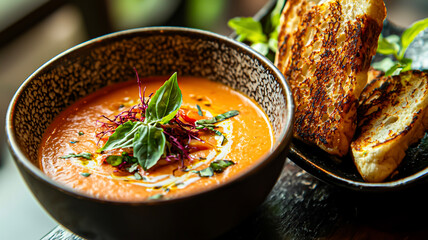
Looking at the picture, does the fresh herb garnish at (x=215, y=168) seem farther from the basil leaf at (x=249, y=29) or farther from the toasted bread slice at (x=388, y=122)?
the basil leaf at (x=249, y=29)

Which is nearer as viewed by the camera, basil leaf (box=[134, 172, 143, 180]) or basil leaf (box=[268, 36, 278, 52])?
basil leaf (box=[134, 172, 143, 180])

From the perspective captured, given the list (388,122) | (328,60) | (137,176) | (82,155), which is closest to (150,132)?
(137,176)

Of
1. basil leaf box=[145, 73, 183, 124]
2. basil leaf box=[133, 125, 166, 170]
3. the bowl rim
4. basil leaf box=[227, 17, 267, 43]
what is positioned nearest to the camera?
the bowl rim

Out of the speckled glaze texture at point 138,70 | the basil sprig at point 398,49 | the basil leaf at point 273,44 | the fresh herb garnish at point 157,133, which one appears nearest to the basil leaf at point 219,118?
the fresh herb garnish at point 157,133

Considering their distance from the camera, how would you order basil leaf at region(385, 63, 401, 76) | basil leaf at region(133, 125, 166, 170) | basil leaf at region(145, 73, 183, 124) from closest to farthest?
1. basil leaf at region(133, 125, 166, 170)
2. basil leaf at region(145, 73, 183, 124)
3. basil leaf at region(385, 63, 401, 76)

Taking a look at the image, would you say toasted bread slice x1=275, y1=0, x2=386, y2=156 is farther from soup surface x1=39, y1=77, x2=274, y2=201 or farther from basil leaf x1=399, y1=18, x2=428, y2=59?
basil leaf x1=399, y1=18, x2=428, y2=59

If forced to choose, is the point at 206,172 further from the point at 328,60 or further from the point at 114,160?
the point at 328,60

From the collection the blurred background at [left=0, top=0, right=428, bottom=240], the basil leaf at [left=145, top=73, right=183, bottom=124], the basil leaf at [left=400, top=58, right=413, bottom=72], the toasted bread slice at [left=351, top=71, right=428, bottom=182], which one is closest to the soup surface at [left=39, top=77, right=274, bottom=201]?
the basil leaf at [left=145, top=73, right=183, bottom=124]
